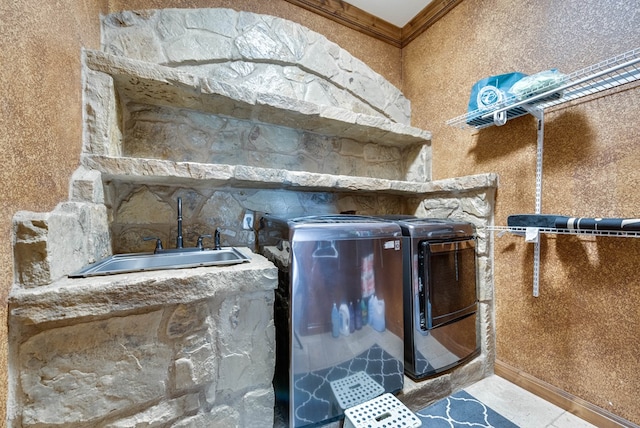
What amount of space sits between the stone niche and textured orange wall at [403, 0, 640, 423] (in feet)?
0.64

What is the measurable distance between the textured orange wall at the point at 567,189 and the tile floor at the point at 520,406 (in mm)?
139

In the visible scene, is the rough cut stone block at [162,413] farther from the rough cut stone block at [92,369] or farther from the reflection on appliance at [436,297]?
the reflection on appliance at [436,297]

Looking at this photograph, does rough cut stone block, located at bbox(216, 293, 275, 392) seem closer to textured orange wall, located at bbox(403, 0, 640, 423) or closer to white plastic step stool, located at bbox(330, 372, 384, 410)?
white plastic step stool, located at bbox(330, 372, 384, 410)

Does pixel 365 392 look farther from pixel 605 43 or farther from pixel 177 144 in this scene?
pixel 605 43

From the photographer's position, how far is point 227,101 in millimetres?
1460

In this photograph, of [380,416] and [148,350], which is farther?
[380,416]

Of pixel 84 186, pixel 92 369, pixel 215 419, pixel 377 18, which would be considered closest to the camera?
pixel 92 369

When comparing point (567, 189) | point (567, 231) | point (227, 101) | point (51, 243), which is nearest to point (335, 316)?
point (51, 243)

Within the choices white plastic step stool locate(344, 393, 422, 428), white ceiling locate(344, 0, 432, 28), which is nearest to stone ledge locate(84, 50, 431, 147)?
white ceiling locate(344, 0, 432, 28)

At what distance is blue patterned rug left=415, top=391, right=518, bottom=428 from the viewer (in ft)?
4.27

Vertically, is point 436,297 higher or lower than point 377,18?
lower

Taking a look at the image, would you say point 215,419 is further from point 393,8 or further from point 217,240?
point 393,8

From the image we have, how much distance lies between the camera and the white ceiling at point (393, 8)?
2.09 meters

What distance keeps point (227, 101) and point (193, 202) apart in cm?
66
